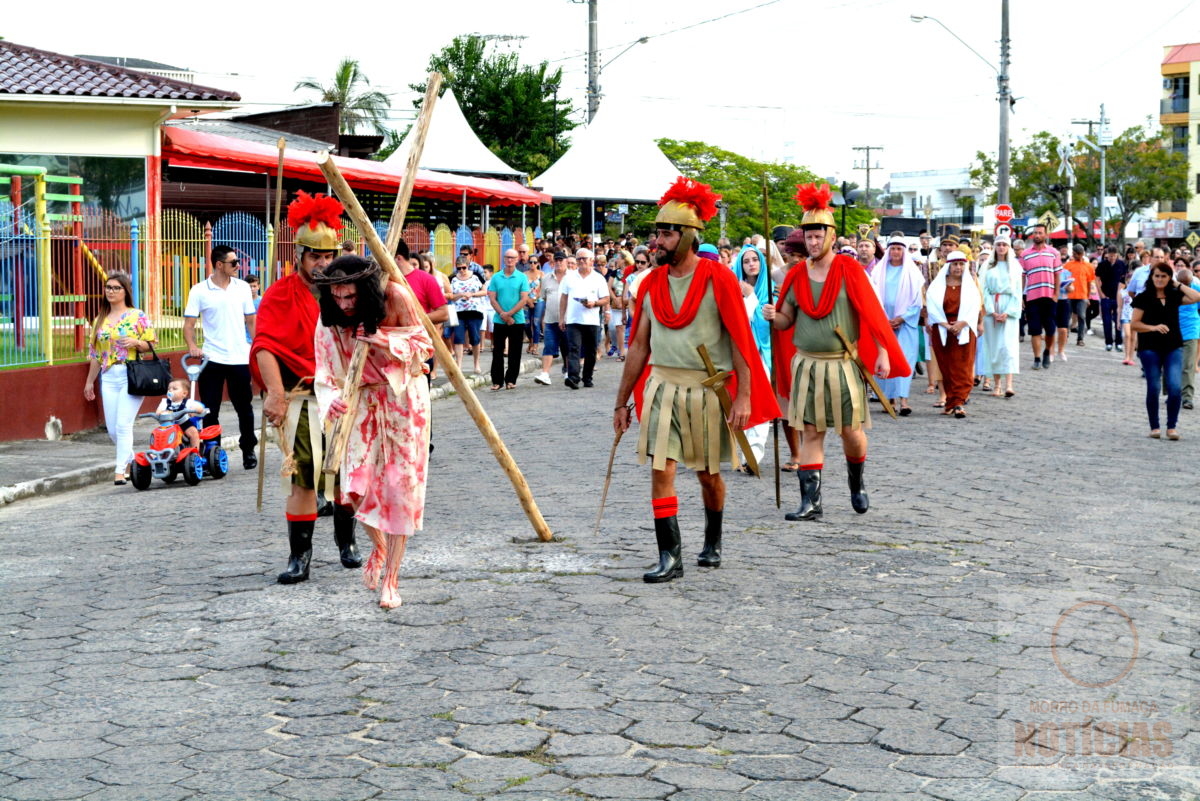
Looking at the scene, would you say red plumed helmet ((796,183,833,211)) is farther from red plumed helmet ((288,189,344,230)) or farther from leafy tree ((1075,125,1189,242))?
leafy tree ((1075,125,1189,242))

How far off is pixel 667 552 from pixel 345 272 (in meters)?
2.12

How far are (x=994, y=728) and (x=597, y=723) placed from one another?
4.49ft

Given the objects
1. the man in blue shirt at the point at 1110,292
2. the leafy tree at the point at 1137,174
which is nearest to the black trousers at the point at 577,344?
the man in blue shirt at the point at 1110,292

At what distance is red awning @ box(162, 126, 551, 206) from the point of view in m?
22.4

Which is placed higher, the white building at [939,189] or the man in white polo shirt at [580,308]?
the white building at [939,189]

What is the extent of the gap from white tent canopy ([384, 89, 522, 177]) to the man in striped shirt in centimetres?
1557

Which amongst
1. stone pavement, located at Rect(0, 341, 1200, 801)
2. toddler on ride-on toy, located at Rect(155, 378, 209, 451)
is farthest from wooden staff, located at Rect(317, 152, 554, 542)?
toddler on ride-on toy, located at Rect(155, 378, 209, 451)

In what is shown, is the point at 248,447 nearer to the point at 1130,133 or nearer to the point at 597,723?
the point at 597,723

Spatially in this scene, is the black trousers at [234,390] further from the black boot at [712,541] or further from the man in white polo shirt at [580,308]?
the man in white polo shirt at [580,308]

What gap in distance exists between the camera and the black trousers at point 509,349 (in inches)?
744

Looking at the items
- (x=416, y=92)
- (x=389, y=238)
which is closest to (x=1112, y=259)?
(x=389, y=238)

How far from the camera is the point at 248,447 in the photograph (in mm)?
12539

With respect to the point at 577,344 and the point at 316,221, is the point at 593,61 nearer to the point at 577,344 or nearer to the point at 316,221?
the point at 577,344

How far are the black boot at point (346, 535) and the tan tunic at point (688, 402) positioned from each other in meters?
1.59
